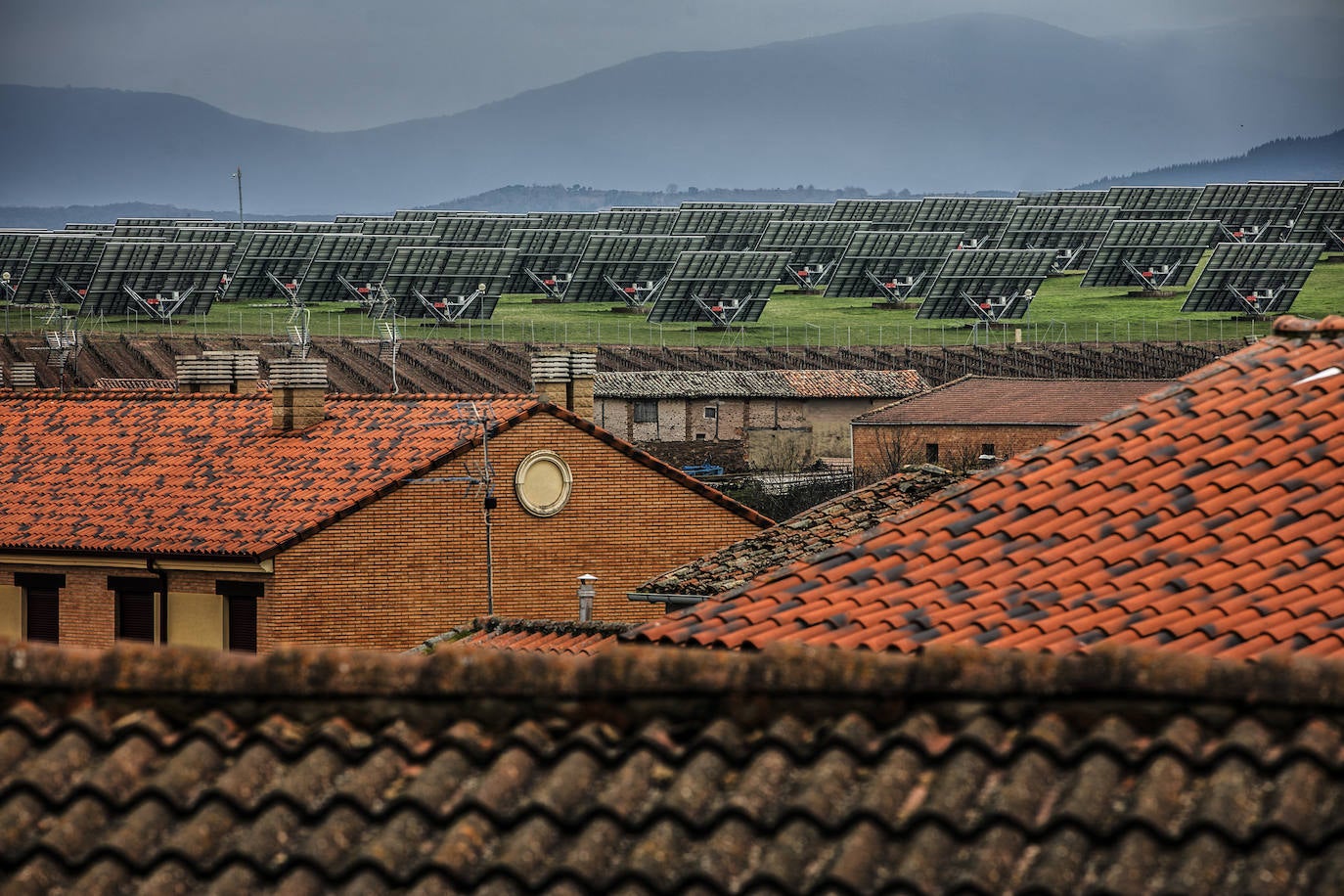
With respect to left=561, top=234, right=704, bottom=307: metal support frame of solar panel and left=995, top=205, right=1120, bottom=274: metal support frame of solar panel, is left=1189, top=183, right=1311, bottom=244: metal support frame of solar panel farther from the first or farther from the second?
left=561, top=234, right=704, bottom=307: metal support frame of solar panel

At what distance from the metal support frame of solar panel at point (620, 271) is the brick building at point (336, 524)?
82.3 meters

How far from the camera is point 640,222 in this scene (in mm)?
143875

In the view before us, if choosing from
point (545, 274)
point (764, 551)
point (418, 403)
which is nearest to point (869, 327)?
point (545, 274)

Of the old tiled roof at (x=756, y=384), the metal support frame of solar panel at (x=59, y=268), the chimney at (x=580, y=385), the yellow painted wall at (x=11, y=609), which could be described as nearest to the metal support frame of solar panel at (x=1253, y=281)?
the old tiled roof at (x=756, y=384)

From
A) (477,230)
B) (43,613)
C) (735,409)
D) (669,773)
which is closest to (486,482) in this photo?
(43,613)

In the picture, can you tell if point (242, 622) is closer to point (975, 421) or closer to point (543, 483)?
point (543, 483)

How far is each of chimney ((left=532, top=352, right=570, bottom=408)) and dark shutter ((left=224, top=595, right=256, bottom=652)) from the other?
713 centimetres

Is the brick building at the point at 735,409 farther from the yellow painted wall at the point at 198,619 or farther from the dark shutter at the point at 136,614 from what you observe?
the yellow painted wall at the point at 198,619

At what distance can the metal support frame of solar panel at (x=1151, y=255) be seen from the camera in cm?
12112

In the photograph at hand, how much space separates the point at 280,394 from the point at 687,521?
732cm

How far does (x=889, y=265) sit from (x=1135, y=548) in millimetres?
111352

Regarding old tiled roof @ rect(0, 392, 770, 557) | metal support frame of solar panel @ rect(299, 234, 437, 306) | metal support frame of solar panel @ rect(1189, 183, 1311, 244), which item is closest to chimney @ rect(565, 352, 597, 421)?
old tiled roof @ rect(0, 392, 770, 557)

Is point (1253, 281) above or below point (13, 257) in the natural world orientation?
below

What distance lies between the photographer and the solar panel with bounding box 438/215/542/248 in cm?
12975
